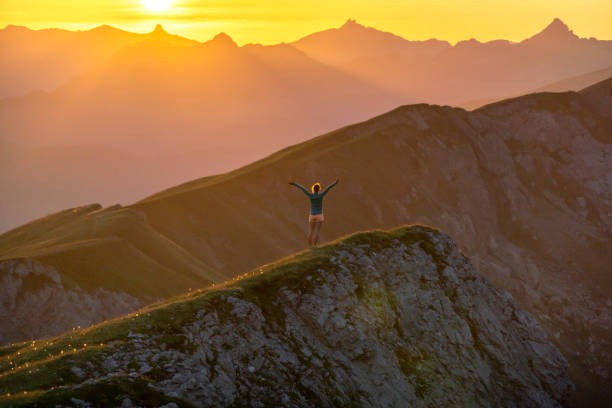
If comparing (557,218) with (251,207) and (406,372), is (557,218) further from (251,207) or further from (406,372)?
(406,372)

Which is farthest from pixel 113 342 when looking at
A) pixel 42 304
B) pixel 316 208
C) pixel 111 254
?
pixel 111 254

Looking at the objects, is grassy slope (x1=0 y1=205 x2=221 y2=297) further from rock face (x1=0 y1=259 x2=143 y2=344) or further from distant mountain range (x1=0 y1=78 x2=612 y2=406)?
rock face (x1=0 y1=259 x2=143 y2=344)

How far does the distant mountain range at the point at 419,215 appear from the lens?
55500 millimetres

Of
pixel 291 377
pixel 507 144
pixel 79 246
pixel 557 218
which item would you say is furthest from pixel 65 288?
pixel 507 144

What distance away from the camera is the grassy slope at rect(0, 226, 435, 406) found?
17750 millimetres

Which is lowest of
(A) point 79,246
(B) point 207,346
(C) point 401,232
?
(B) point 207,346

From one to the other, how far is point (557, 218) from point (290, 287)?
301 feet

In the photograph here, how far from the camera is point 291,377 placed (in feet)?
Result: 78.2

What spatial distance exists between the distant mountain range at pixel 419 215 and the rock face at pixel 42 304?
0.16 metres

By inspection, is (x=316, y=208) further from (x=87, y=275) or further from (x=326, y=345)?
(x=87, y=275)

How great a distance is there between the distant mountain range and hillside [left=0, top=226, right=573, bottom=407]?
83.4 feet

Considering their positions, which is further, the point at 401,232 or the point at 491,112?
the point at 491,112

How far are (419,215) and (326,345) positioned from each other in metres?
72.4

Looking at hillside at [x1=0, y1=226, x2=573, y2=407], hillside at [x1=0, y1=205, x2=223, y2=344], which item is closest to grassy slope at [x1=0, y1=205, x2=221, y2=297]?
hillside at [x1=0, y1=205, x2=223, y2=344]
